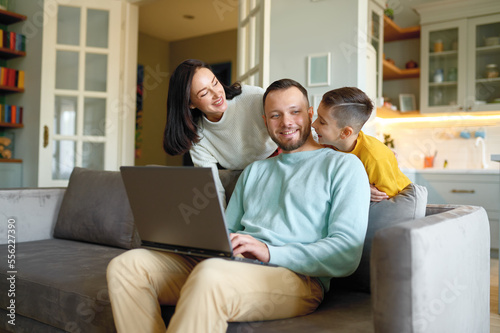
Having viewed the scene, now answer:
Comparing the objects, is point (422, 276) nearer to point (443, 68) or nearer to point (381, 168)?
point (381, 168)

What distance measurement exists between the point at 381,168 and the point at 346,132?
188 mm

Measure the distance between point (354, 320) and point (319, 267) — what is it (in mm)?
164

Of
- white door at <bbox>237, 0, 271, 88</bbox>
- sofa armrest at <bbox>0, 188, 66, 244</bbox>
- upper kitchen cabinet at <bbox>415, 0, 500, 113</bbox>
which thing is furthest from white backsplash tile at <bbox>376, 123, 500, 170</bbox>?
sofa armrest at <bbox>0, 188, 66, 244</bbox>

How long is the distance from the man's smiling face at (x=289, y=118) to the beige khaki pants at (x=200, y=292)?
467 millimetres

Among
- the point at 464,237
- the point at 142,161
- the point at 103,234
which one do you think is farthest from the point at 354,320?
the point at 142,161

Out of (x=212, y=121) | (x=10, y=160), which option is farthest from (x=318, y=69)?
(x=10, y=160)

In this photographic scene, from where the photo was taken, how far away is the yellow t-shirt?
1.45 m

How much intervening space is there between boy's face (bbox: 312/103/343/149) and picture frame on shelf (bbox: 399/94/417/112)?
11.4 ft

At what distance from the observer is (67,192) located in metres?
2.41

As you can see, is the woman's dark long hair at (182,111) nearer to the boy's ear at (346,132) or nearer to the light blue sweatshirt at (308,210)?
the light blue sweatshirt at (308,210)

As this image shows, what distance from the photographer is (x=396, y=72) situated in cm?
473

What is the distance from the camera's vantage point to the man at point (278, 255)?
110 cm

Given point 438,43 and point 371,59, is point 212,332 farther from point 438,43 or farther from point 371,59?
point 438,43

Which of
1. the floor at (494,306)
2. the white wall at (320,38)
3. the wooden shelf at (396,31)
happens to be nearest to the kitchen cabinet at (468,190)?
the floor at (494,306)
